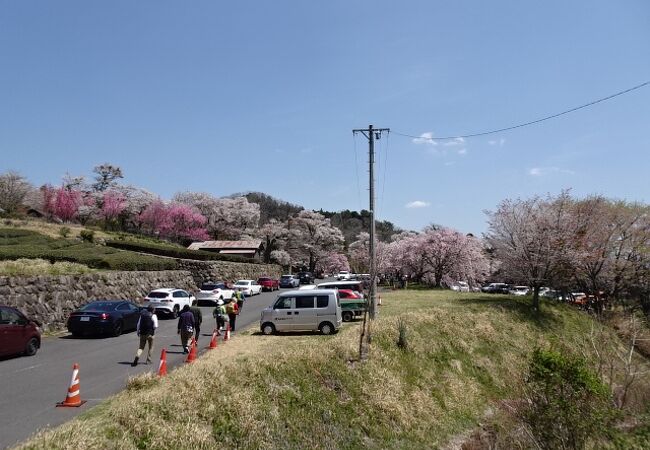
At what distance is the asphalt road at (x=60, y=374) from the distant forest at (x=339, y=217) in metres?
85.8

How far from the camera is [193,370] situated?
10.2 meters

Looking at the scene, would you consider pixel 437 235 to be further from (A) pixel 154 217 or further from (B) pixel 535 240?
(A) pixel 154 217

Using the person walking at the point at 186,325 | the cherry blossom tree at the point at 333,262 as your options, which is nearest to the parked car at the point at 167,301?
the person walking at the point at 186,325

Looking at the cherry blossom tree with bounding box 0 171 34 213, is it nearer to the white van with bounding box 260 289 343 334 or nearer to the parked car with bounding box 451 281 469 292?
the white van with bounding box 260 289 343 334

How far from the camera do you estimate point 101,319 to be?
58.1 ft

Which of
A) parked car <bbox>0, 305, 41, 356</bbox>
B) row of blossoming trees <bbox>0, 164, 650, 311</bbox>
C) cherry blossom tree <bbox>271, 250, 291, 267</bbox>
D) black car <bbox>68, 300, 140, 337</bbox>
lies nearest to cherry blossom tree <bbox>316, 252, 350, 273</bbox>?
row of blossoming trees <bbox>0, 164, 650, 311</bbox>

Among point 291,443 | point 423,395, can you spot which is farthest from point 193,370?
point 423,395

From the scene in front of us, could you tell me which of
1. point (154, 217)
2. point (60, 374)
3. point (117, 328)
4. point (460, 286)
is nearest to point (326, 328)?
point (117, 328)

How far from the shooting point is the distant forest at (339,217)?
108838mm

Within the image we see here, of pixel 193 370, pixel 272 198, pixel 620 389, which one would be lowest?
pixel 620 389

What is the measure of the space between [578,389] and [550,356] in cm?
113

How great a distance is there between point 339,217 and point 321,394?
364ft

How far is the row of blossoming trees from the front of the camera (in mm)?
29766

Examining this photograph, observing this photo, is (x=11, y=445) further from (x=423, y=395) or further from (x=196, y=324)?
(x=423, y=395)
